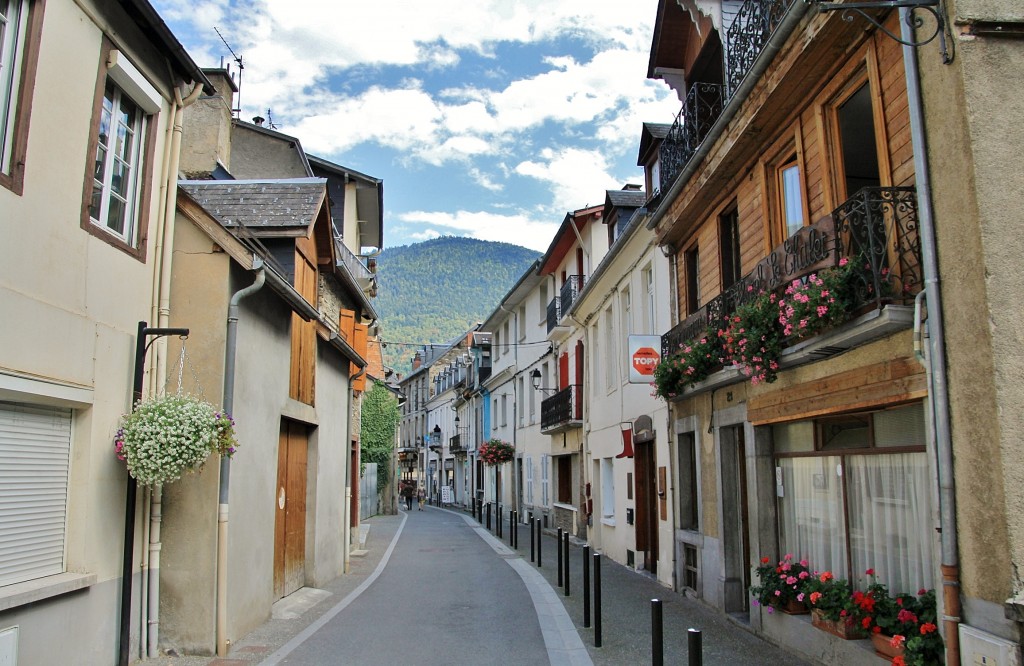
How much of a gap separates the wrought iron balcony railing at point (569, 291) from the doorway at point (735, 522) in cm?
1196

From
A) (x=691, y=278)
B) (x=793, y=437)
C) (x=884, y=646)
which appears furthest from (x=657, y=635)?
(x=691, y=278)

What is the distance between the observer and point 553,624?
9656mm

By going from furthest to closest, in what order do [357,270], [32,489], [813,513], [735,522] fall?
[357,270], [735,522], [813,513], [32,489]

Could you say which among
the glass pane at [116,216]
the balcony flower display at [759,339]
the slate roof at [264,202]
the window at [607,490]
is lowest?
the window at [607,490]

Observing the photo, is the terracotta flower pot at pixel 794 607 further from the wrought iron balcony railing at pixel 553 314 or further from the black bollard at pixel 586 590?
the wrought iron balcony railing at pixel 553 314

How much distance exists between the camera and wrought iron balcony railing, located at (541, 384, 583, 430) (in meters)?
21.5

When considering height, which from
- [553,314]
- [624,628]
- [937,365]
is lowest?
[624,628]

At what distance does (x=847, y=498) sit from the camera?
24.9 feet

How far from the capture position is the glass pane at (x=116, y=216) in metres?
6.97

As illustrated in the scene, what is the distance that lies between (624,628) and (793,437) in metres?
2.95

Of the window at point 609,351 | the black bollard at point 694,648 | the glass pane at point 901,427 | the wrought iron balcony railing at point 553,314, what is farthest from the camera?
the wrought iron balcony railing at point 553,314

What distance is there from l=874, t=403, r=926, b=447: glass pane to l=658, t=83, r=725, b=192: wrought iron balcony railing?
4967mm

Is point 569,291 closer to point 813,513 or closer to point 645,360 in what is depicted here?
point 645,360

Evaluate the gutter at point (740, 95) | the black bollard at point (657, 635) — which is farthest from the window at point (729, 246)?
the black bollard at point (657, 635)
